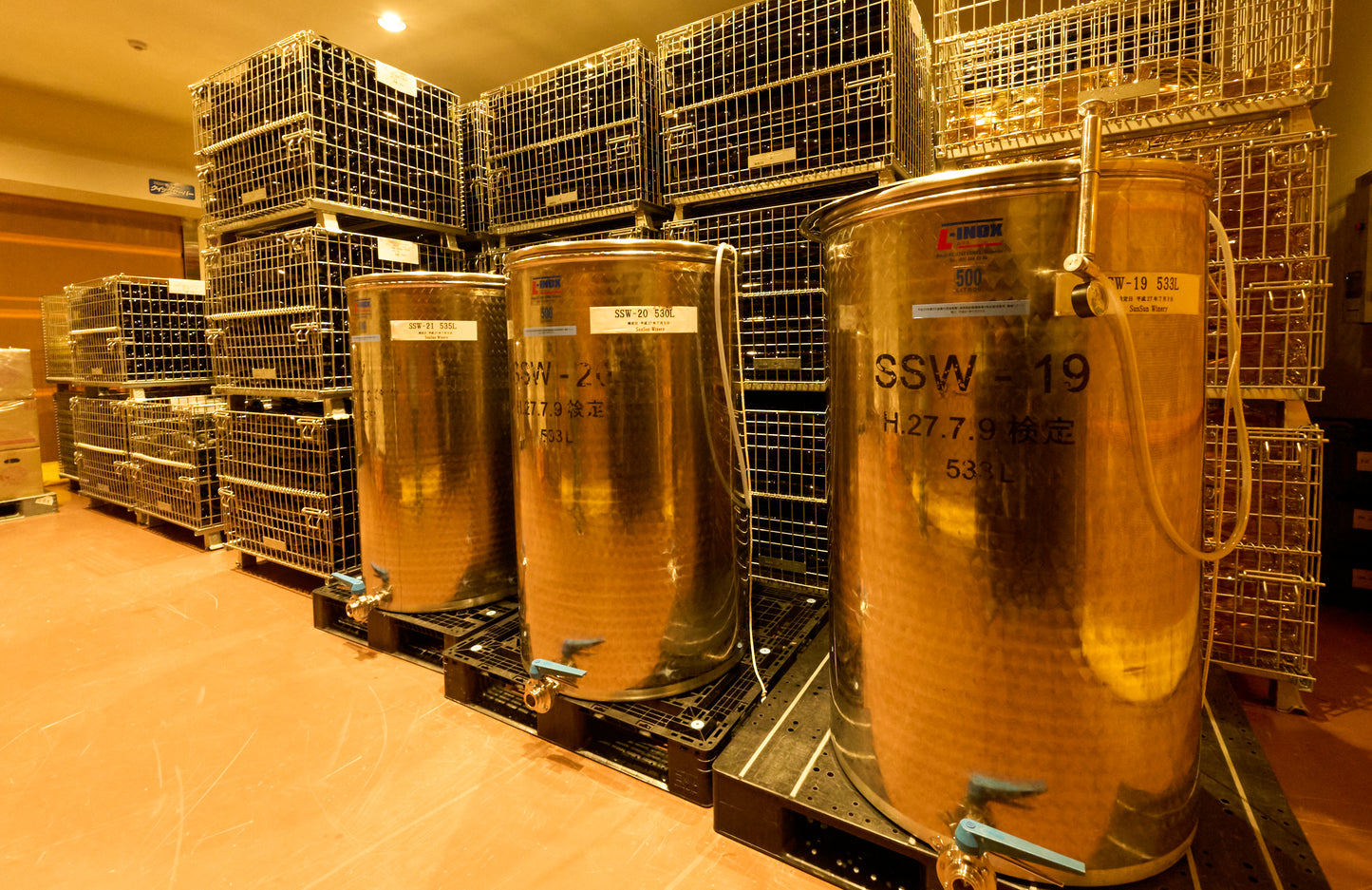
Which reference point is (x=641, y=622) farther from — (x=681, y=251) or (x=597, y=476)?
(x=681, y=251)

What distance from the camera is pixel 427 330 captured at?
88.4 inches

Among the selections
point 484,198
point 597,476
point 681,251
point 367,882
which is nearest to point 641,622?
point 597,476

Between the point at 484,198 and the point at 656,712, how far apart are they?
2971 mm

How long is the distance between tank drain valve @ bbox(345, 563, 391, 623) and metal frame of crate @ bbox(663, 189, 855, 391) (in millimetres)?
1576

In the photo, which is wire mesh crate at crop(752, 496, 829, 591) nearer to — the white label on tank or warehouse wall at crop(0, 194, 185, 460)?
the white label on tank

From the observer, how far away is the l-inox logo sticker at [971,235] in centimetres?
102

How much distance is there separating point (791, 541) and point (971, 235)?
1563 millimetres

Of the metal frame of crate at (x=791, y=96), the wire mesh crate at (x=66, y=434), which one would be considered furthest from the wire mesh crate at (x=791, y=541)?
the wire mesh crate at (x=66, y=434)

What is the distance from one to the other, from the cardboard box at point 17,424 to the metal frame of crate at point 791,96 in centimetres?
563

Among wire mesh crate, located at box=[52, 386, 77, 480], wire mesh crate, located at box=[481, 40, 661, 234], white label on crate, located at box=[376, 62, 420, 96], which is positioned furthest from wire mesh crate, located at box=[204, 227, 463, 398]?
wire mesh crate, located at box=[52, 386, 77, 480]

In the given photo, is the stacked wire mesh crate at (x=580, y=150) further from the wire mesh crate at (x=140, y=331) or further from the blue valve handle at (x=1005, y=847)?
the wire mesh crate at (x=140, y=331)

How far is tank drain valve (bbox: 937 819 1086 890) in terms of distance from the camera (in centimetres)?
102

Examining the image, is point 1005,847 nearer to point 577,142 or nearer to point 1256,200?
point 1256,200

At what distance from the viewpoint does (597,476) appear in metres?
1.69
